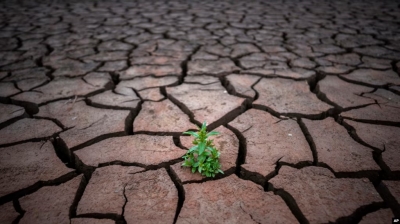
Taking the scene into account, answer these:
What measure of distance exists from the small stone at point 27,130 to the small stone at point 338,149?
1566mm

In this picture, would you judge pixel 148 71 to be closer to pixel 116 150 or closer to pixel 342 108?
pixel 116 150

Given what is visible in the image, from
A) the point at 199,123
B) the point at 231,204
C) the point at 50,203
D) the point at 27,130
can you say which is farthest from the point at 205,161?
the point at 27,130

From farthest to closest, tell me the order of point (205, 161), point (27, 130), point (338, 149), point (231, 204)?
point (27, 130) → point (338, 149) → point (205, 161) → point (231, 204)

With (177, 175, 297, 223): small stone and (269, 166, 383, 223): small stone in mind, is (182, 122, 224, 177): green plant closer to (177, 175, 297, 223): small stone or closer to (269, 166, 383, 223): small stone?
(177, 175, 297, 223): small stone

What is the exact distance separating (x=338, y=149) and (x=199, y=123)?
0.81 m

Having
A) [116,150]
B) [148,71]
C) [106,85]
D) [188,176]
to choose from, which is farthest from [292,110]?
[106,85]

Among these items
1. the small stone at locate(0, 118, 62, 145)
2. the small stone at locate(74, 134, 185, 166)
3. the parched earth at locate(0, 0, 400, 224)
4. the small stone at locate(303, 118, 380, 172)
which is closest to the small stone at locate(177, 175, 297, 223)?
the parched earth at locate(0, 0, 400, 224)

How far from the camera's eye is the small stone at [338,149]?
48.1 inches

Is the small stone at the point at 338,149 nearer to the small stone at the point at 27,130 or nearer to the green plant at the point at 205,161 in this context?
the green plant at the point at 205,161

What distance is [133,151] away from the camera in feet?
4.40

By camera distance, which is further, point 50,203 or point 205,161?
point 205,161

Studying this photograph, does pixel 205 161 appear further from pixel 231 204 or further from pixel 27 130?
pixel 27 130

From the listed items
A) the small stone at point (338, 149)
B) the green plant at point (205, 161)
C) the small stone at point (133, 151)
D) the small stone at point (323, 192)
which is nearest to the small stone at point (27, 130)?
the small stone at point (133, 151)

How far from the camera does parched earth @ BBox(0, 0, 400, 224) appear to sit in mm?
1045
